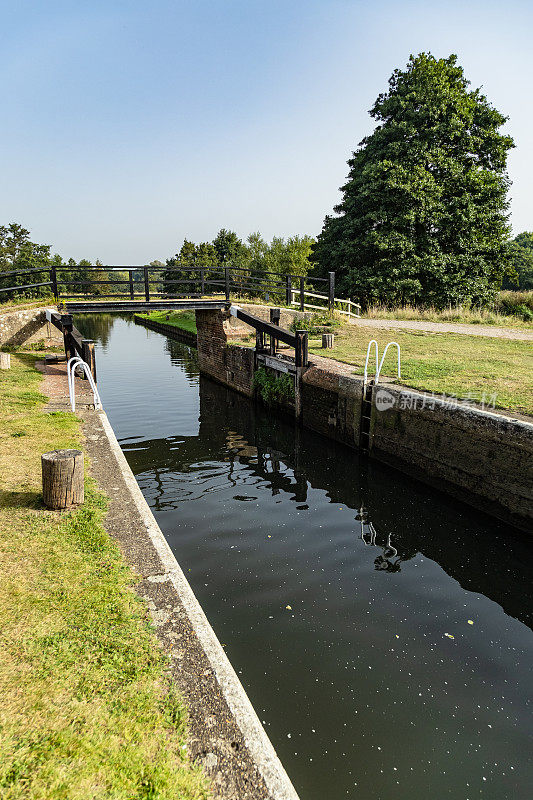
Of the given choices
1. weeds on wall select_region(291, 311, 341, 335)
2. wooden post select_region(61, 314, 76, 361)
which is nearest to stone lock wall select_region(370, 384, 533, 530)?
weeds on wall select_region(291, 311, 341, 335)

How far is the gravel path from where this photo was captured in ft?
57.8

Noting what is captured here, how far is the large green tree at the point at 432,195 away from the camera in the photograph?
81.6 ft

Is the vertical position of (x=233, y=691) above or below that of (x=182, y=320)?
below

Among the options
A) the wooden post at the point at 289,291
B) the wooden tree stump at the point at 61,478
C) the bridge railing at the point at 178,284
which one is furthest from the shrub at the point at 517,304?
the wooden tree stump at the point at 61,478

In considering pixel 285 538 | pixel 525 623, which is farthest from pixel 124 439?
pixel 525 623

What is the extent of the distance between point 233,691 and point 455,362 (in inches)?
438

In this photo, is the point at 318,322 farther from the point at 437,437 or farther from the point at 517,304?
the point at 517,304

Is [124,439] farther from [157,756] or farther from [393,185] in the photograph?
[393,185]

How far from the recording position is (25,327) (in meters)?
16.6

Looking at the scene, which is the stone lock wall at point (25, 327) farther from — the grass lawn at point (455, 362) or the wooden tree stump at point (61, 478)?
the wooden tree stump at point (61, 478)

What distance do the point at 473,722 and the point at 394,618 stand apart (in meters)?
1.37

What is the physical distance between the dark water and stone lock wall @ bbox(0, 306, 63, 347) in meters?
8.63

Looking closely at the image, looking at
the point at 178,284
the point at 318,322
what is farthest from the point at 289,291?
the point at 178,284

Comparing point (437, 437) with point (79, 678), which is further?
point (437, 437)
